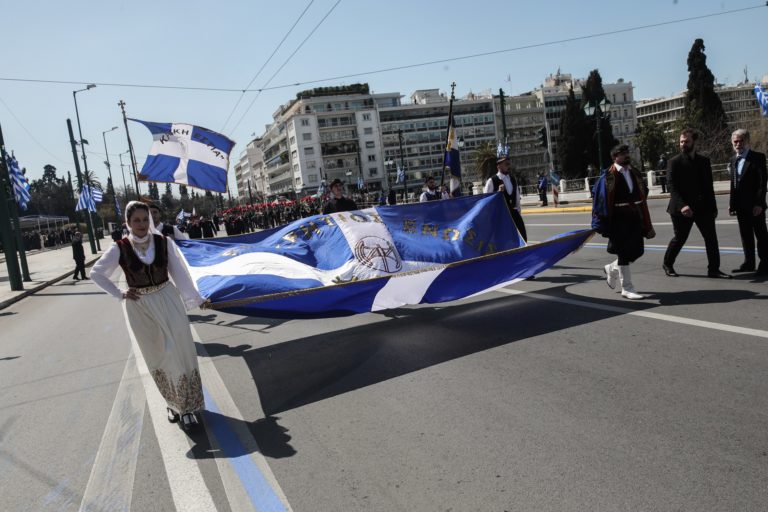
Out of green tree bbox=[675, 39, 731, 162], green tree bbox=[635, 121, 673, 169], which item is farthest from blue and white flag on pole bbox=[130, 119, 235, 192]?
green tree bbox=[635, 121, 673, 169]

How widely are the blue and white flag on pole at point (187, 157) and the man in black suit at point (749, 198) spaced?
7930 millimetres

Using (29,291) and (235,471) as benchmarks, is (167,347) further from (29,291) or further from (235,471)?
(29,291)

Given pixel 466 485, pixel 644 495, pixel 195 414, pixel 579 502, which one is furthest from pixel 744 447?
pixel 195 414

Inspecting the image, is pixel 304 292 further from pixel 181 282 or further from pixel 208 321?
pixel 208 321

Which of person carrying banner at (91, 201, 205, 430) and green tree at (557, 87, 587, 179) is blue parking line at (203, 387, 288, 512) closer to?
person carrying banner at (91, 201, 205, 430)

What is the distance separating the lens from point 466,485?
3230 mm

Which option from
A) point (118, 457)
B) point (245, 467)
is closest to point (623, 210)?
point (245, 467)

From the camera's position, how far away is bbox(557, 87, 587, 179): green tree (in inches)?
2867

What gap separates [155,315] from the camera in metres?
4.65

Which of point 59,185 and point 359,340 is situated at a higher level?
point 59,185

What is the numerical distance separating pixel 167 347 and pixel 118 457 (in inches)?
34.8

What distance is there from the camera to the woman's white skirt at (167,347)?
4.64 m

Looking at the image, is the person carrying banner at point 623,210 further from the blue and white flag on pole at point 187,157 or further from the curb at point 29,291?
the curb at point 29,291

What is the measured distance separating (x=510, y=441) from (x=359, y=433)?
1.09 meters
